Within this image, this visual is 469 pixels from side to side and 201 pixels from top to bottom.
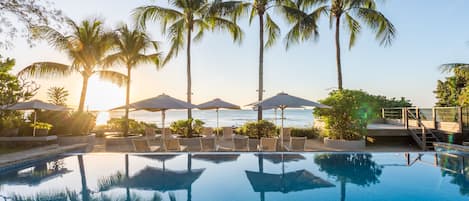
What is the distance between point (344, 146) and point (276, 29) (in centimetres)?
779

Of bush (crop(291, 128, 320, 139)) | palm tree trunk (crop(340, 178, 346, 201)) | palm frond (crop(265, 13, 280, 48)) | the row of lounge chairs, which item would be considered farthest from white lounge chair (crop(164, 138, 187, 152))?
palm frond (crop(265, 13, 280, 48))

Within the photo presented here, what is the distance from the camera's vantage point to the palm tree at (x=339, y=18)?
13.3 m

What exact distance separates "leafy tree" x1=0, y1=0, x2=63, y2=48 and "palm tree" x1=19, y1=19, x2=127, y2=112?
324 cm

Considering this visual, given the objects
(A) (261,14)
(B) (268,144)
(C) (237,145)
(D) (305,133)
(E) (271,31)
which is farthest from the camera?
(E) (271,31)

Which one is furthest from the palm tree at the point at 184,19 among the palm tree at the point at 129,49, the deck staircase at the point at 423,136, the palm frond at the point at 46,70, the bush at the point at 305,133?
the deck staircase at the point at 423,136

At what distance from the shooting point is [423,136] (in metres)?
10.9

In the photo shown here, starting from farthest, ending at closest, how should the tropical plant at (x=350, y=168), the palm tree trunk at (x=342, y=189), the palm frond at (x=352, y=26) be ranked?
the palm frond at (x=352, y=26)
the tropical plant at (x=350, y=168)
the palm tree trunk at (x=342, y=189)

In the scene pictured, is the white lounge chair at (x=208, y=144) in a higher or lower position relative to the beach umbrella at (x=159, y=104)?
lower

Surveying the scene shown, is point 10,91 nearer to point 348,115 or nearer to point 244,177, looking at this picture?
point 244,177

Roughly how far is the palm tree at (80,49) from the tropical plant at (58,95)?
2.90 metres

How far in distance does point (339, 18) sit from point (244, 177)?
1105 cm

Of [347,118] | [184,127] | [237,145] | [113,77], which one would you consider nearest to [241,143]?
[237,145]

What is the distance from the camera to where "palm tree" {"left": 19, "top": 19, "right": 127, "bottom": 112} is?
491 inches

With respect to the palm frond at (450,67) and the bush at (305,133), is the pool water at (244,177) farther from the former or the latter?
the palm frond at (450,67)
